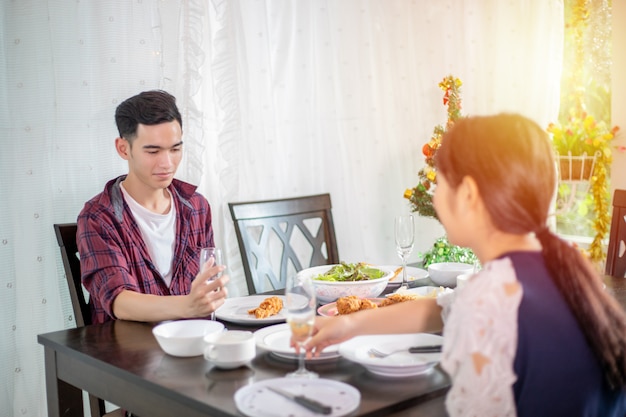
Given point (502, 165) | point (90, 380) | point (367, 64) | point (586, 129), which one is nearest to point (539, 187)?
point (502, 165)

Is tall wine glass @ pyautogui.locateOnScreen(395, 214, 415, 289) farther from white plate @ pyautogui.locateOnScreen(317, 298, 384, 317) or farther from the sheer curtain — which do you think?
the sheer curtain

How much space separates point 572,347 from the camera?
1048 millimetres

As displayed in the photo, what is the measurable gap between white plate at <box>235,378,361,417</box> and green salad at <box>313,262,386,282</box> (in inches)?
31.8

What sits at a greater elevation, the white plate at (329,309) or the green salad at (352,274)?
the green salad at (352,274)

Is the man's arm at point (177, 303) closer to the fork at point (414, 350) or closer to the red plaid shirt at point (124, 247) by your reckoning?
the red plaid shirt at point (124, 247)

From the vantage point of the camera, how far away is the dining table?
1223 millimetres

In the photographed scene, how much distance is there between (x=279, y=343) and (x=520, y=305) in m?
0.65

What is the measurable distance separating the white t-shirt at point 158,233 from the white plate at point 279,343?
647 millimetres

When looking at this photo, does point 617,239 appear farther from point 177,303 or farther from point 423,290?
Result: point 177,303

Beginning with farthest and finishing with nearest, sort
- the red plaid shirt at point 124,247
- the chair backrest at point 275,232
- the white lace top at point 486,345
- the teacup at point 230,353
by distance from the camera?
the chair backrest at point 275,232
the red plaid shirt at point 124,247
the teacup at point 230,353
the white lace top at point 486,345

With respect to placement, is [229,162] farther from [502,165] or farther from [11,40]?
[502,165]

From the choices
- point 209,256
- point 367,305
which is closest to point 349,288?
point 367,305

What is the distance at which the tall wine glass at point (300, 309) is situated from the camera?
1260 mm

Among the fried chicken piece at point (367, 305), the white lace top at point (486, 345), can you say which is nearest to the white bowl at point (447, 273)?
the fried chicken piece at point (367, 305)
